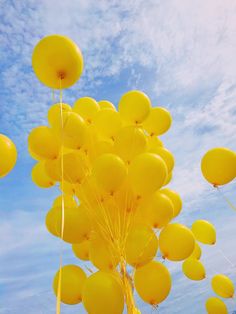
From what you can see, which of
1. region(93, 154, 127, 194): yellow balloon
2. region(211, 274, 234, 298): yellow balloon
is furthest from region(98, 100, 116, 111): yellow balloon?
region(211, 274, 234, 298): yellow balloon

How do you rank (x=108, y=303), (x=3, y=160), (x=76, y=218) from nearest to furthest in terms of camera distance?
1. (x=108, y=303)
2. (x=3, y=160)
3. (x=76, y=218)

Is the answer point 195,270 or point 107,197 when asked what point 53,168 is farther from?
point 195,270

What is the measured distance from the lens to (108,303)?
11.0ft

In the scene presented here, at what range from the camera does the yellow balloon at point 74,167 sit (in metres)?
4.23

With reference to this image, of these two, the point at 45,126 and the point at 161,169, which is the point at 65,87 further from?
the point at 161,169

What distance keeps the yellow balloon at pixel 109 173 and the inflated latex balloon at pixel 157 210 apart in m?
0.59

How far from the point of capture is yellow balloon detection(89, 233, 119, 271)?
405 cm

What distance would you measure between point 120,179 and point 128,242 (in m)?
0.79

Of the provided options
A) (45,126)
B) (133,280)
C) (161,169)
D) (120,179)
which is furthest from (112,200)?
(45,126)

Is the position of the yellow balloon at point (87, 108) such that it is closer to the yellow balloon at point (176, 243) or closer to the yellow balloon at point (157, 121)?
the yellow balloon at point (157, 121)

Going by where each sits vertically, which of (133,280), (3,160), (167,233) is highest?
(3,160)

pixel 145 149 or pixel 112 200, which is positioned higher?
pixel 145 149

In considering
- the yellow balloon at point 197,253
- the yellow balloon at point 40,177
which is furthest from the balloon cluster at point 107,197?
the yellow balloon at point 197,253

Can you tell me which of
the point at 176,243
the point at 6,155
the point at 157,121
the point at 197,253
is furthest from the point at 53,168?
the point at 197,253
